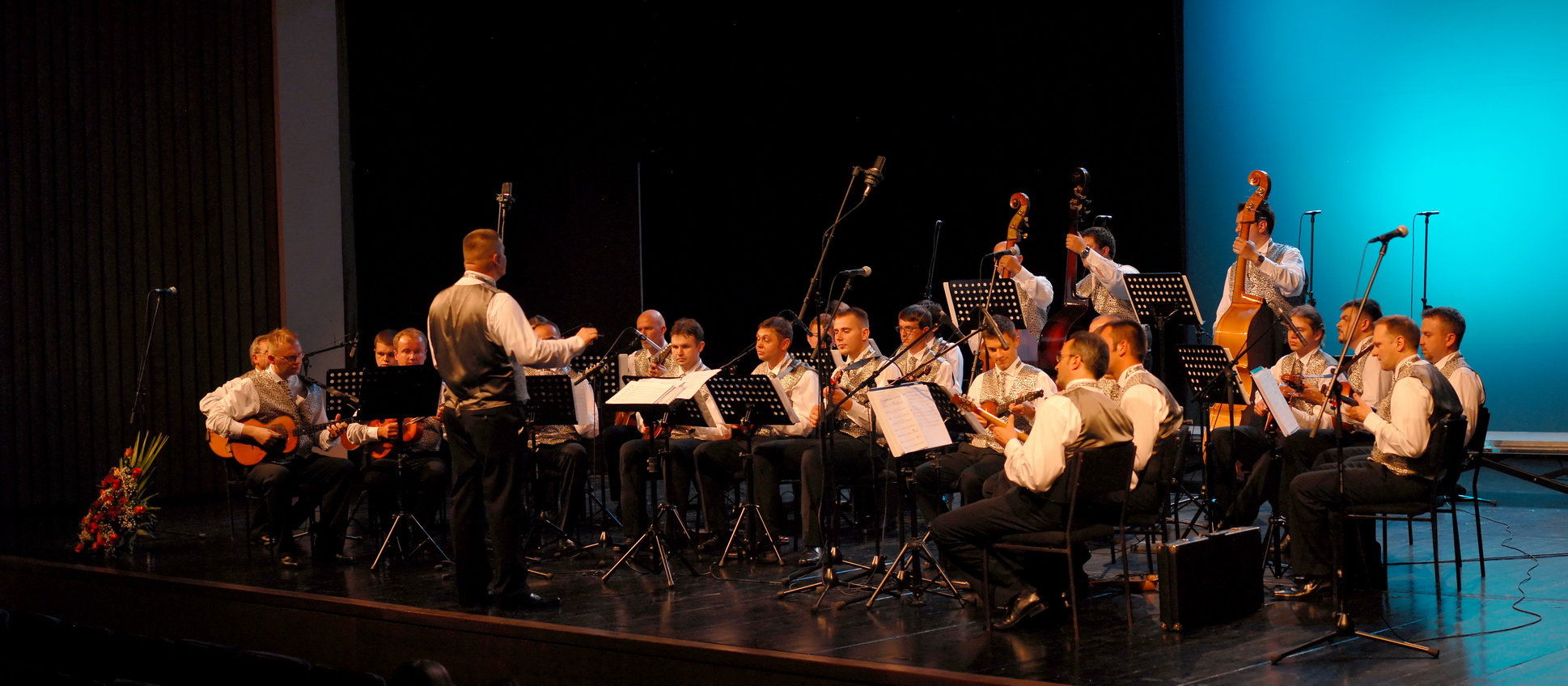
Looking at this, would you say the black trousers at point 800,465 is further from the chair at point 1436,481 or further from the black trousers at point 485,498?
the chair at point 1436,481

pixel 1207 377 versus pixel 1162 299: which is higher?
pixel 1162 299

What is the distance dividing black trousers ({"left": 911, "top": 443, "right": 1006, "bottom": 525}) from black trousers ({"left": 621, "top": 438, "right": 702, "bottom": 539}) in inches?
44.6

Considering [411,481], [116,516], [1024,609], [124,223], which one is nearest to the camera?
[1024,609]

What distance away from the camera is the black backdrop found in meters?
8.16

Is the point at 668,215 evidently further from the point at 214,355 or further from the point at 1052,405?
the point at 1052,405

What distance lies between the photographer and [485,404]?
4.55m

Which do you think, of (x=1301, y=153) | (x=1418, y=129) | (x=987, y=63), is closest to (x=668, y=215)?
(x=987, y=63)

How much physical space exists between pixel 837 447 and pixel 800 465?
0.19 meters

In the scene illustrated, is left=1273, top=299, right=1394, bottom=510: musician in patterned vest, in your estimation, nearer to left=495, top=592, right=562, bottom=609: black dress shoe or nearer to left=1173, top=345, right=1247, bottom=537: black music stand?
left=1173, top=345, right=1247, bottom=537: black music stand

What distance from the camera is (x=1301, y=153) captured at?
25.4ft

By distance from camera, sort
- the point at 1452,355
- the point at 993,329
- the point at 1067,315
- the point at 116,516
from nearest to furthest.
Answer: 1. the point at 1452,355
2. the point at 993,329
3. the point at 116,516
4. the point at 1067,315

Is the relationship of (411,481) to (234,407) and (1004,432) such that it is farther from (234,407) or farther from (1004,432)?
(1004,432)

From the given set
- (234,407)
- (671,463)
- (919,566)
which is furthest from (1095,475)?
(234,407)

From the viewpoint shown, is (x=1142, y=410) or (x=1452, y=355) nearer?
(x=1142, y=410)
